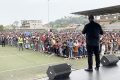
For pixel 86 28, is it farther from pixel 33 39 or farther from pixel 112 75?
pixel 33 39

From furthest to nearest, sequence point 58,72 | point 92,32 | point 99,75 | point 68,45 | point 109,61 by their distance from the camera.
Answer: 1. point 68,45
2. point 109,61
3. point 92,32
4. point 99,75
5. point 58,72

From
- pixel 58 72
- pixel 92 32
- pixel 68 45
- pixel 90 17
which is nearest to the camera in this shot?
pixel 58 72

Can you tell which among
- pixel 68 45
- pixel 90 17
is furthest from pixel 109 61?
pixel 68 45

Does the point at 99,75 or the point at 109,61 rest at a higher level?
the point at 109,61

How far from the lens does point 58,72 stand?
6207 millimetres

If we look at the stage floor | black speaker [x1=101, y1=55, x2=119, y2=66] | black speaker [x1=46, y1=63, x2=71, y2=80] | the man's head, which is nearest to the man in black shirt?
the man's head

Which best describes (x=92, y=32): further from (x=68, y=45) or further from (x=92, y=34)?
(x=68, y=45)

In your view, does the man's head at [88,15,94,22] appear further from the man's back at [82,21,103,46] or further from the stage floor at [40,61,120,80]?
the stage floor at [40,61,120,80]

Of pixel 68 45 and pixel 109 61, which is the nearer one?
pixel 109 61

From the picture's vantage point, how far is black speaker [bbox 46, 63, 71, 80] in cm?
616

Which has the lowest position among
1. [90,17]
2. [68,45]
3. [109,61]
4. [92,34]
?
[68,45]

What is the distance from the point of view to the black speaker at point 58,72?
20.2ft

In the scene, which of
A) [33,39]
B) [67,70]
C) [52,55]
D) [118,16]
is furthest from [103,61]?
[33,39]

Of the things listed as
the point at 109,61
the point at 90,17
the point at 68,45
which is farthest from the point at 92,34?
the point at 68,45
